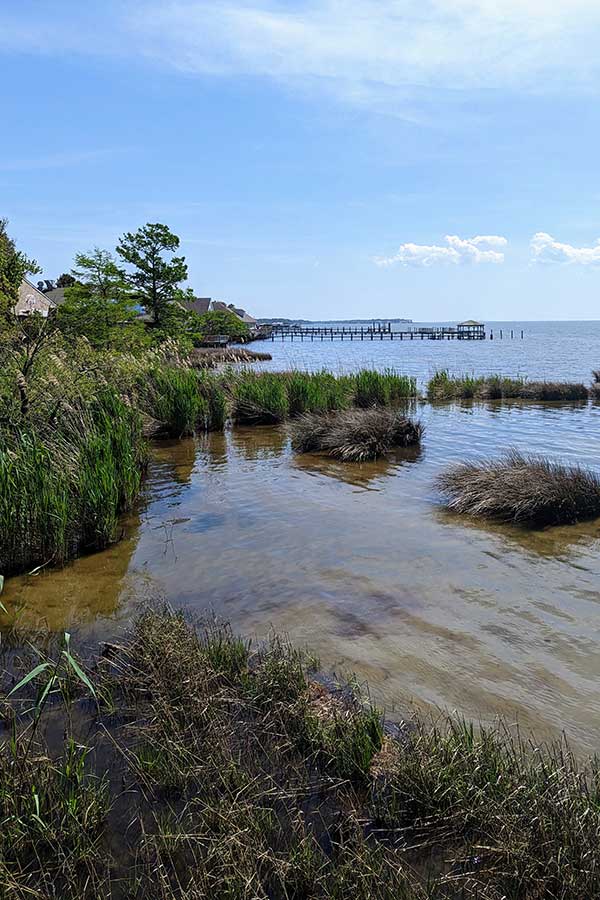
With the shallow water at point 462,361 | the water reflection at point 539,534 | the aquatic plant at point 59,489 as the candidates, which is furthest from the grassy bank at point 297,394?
the aquatic plant at point 59,489

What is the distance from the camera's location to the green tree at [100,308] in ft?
46.6

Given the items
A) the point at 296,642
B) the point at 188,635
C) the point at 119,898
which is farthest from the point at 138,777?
the point at 296,642

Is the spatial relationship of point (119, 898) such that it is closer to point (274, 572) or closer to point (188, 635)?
point (188, 635)

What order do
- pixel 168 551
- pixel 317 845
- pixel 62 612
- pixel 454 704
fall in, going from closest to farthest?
pixel 317 845, pixel 454 704, pixel 62 612, pixel 168 551

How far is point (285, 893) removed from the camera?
2.47 metres

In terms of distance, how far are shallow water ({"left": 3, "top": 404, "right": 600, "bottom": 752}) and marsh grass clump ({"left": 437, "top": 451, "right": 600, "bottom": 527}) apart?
Answer: 0.34 meters

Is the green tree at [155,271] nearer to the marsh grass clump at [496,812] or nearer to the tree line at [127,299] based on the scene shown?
the tree line at [127,299]

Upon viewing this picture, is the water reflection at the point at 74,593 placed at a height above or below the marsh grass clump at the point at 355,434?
below

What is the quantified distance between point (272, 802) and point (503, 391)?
2291cm

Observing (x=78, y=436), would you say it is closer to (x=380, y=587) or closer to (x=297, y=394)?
(x=380, y=587)

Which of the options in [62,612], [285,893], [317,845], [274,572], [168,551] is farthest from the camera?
[168,551]

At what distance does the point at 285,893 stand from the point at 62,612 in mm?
3537

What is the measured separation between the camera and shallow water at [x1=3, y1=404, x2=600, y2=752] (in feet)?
14.3

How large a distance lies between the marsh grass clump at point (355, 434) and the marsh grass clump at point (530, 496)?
347 cm
